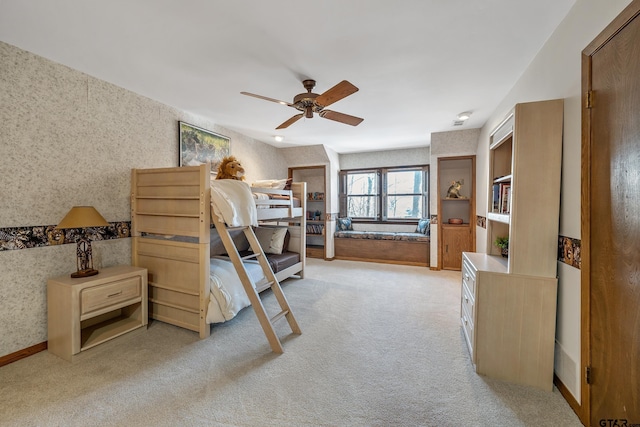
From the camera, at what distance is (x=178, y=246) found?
249 centimetres

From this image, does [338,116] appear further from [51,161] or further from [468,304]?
[51,161]

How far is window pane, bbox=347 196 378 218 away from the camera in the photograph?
6.00 metres

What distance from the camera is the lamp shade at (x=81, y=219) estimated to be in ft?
6.70

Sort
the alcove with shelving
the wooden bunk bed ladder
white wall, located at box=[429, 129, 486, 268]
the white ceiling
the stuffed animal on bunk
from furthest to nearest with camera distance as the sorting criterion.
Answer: white wall, located at box=[429, 129, 486, 268]
the stuffed animal on bunk
the wooden bunk bed ladder
the alcove with shelving
the white ceiling

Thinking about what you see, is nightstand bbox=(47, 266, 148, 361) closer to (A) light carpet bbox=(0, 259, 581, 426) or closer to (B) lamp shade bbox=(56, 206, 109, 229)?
(A) light carpet bbox=(0, 259, 581, 426)

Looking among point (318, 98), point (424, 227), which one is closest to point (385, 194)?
point (424, 227)

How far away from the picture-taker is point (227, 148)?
405cm

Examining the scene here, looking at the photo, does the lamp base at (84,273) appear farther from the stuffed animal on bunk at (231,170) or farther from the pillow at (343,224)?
the pillow at (343,224)

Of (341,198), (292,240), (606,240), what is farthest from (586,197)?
(341,198)

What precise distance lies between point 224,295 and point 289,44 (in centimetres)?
220

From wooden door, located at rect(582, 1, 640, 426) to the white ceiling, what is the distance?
2.08 ft

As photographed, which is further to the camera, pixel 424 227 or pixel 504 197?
pixel 424 227

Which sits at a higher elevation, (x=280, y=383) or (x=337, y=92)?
(x=337, y=92)

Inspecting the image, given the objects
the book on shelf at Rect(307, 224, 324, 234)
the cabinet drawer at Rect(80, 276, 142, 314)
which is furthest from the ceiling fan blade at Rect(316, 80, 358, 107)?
the book on shelf at Rect(307, 224, 324, 234)
